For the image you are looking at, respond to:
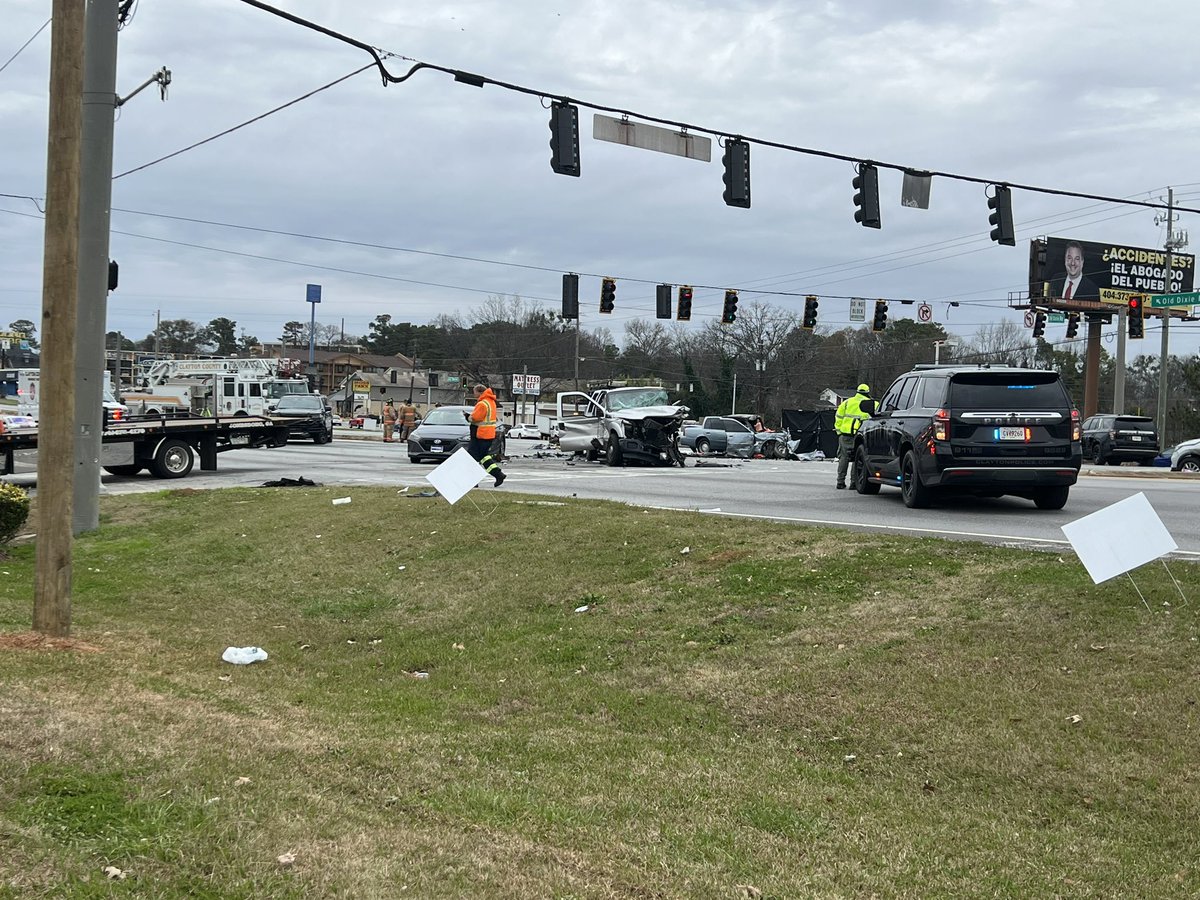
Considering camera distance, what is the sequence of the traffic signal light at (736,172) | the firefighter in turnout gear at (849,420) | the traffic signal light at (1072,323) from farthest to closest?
the traffic signal light at (1072,323) → the traffic signal light at (736,172) → the firefighter in turnout gear at (849,420)

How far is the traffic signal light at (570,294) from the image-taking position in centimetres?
3844

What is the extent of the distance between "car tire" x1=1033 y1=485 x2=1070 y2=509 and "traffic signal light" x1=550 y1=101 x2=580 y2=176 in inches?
339

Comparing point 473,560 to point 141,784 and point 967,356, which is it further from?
point 967,356

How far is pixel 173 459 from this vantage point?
2402 centimetres

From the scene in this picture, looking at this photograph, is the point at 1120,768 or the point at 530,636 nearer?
the point at 1120,768

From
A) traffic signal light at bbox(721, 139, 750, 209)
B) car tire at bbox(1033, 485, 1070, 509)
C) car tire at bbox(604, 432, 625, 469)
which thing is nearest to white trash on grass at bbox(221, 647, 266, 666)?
car tire at bbox(1033, 485, 1070, 509)

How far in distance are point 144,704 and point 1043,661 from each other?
499cm

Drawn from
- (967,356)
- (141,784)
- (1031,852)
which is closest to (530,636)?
(141,784)

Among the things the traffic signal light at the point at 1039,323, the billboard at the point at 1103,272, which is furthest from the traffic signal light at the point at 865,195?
the billboard at the point at 1103,272

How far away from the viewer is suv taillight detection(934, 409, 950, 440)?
13430mm

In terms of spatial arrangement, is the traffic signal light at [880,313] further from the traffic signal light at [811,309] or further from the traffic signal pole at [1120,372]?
the traffic signal pole at [1120,372]

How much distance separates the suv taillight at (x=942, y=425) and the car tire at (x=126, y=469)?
17036 millimetres

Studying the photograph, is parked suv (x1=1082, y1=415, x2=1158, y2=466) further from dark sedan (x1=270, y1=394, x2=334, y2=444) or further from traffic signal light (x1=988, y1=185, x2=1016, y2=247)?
dark sedan (x1=270, y1=394, x2=334, y2=444)

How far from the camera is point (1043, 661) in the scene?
641cm
